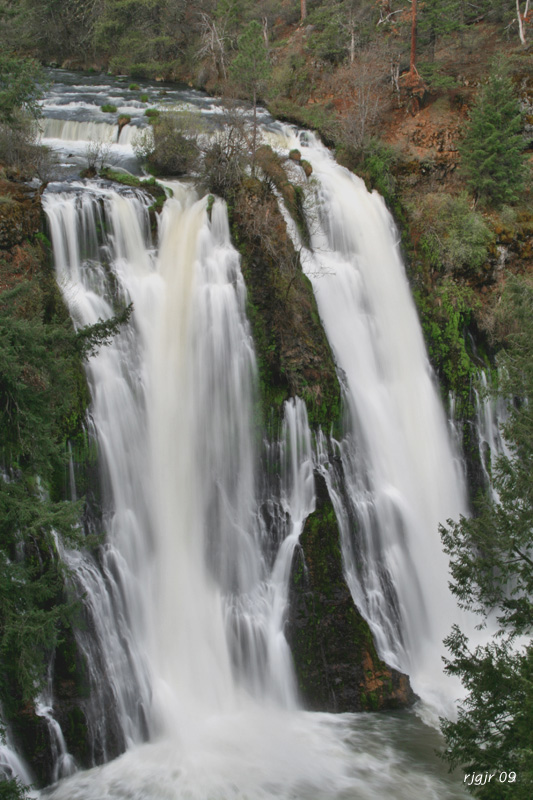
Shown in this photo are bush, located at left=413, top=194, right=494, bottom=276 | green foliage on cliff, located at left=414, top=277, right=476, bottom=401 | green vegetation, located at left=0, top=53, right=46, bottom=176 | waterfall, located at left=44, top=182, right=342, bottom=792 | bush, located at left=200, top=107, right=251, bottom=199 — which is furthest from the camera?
bush, located at left=413, top=194, right=494, bottom=276

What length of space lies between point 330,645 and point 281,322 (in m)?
7.79

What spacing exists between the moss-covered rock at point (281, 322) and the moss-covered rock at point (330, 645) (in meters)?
3.39

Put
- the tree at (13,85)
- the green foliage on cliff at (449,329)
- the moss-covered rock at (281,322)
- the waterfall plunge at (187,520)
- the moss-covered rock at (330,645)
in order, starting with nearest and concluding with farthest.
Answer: the waterfall plunge at (187,520), the moss-covered rock at (330,645), the moss-covered rock at (281,322), the tree at (13,85), the green foliage on cliff at (449,329)

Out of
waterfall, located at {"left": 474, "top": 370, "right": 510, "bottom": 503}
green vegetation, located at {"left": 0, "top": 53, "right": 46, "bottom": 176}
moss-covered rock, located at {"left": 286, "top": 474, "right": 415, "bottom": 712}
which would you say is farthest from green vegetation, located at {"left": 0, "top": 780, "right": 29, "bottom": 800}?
green vegetation, located at {"left": 0, "top": 53, "right": 46, "bottom": 176}

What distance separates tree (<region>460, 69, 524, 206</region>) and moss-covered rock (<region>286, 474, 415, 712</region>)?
14536 millimetres

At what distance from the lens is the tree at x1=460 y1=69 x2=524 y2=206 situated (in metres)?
20.3

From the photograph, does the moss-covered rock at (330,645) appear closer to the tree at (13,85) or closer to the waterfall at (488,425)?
the waterfall at (488,425)

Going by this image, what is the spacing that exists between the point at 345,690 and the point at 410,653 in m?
2.10

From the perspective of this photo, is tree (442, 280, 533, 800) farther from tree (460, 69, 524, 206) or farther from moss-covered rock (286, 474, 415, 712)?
tree (460, 69, 524, 206)

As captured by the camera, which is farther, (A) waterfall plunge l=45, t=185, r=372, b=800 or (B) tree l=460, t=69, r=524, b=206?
(B) tree l=460, t=69, r=524, b=206

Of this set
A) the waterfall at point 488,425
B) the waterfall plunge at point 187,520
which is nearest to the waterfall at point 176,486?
the waterfall plunge at point 187,520

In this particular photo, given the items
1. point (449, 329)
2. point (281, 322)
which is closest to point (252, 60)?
point (281, 322)

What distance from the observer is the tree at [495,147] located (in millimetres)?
20344

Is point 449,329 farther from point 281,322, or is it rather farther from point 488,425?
point 281,322
